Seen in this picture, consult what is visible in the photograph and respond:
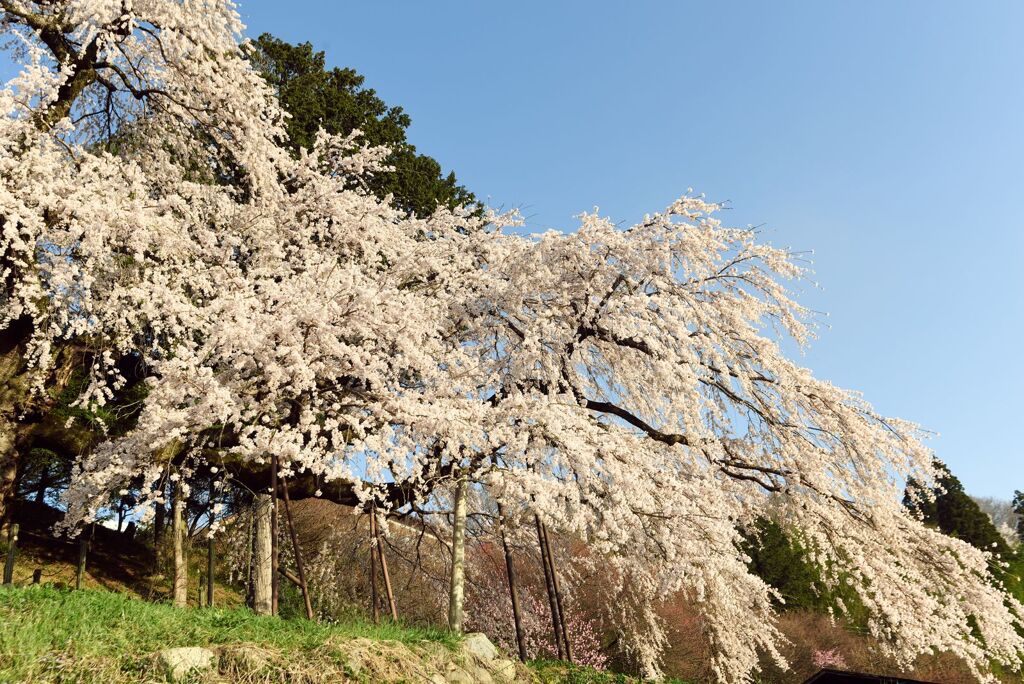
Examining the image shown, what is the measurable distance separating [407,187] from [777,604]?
16.9m

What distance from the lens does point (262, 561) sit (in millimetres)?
14023

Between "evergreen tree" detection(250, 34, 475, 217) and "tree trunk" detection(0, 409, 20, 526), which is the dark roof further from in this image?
"evergreen tree" detection(250, 34, 475, 217)

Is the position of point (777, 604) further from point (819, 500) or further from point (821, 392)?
point (821, 392)

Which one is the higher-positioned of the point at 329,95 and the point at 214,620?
the point at 329,95

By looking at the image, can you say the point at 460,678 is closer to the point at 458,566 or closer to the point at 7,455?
the point at 458,566

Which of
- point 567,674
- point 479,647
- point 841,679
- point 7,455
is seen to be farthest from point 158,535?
point 841,679

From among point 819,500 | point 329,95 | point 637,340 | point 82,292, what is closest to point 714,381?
point 637,340

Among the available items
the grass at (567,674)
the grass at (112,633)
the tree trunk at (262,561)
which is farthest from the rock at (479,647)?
the tree trunk at (262,561)

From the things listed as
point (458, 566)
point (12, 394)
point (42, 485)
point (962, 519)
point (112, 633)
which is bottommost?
point (112, 633)

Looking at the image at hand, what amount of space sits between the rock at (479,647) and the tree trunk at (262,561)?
5865 millimetres

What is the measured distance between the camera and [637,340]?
11234mm

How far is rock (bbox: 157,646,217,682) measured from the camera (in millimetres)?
5590

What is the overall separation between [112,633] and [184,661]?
697 millimetres

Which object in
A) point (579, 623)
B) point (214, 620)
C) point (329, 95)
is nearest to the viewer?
point (214, 620)
